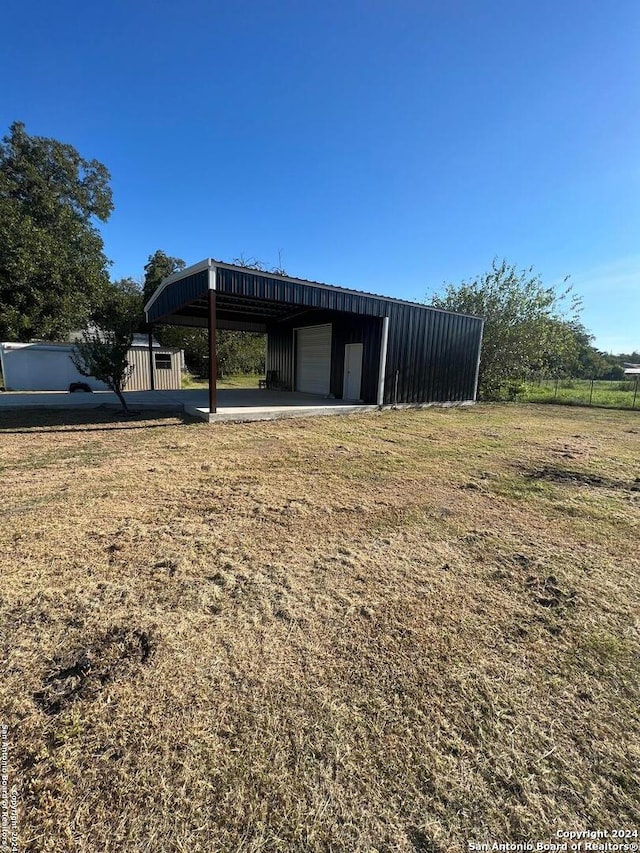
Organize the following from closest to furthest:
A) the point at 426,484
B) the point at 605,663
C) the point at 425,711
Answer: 1. the point at 425,711
2. the point at 605,663
3. the point at 426,484

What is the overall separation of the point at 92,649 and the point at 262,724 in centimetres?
102

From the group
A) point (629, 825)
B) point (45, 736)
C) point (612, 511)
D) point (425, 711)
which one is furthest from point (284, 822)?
point (612, 511)

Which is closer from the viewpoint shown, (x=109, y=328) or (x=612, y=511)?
(x=612, y=511)

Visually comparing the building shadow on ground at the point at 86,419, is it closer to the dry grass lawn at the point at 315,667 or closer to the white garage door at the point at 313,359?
the dry grass lawn at the point at 315,667

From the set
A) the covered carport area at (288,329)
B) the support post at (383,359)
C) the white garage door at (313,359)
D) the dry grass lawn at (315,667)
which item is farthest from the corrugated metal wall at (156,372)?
the dry grass lawn at (315,667)

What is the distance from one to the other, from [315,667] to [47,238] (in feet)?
80.0

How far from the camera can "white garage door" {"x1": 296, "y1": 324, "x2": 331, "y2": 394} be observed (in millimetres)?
13492

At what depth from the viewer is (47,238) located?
18.8 metres

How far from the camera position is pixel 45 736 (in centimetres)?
148

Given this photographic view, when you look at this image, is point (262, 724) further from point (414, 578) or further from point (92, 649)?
point (414, 578)

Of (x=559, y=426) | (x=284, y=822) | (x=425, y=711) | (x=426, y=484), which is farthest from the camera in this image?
(x=559, y=426)

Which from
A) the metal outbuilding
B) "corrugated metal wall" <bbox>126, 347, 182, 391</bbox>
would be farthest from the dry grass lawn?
"corrugated metal wall" <bbox>126, 347, 182, 391</bbox>

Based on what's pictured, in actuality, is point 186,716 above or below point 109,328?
below

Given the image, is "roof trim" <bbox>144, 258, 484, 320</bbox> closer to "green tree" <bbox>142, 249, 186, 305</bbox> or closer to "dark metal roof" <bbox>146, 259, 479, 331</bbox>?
"dark metal roof" <bbox>146, 259, 479, 331</bbox>
